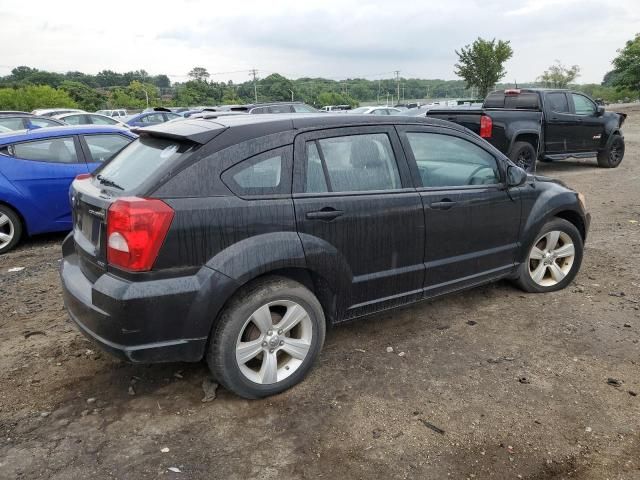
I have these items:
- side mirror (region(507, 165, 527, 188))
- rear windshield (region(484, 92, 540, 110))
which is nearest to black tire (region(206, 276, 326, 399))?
side mirror (region(507, 165, 527, 188))

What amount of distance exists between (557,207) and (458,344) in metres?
1.64

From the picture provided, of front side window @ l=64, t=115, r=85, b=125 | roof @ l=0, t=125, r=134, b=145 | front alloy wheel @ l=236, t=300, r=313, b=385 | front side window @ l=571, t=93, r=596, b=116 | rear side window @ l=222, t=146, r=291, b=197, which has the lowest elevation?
front alloy wheel @ l=236, t=300, r=313, b=385

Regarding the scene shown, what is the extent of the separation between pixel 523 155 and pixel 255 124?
8.59m

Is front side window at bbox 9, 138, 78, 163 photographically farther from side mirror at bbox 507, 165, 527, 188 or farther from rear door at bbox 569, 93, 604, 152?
rear door at bbox 569, 93, 604, 152

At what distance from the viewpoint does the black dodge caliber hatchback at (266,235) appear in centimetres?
271

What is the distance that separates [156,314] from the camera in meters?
2.68

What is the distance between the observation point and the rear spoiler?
9.63ft

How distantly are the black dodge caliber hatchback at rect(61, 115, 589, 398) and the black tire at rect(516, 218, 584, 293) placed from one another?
2.13 feet

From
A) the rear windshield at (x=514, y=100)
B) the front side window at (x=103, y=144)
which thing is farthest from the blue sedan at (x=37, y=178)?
the rear windshield at (x=514, y=100)

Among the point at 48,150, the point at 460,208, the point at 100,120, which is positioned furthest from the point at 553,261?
the point at 100,120

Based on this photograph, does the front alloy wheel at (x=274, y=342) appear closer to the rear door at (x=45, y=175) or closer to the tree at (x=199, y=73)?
the rear door at (x=45, y=175)

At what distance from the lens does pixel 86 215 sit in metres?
3.07

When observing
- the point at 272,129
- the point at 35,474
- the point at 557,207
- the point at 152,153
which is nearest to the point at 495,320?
the point at 557,207

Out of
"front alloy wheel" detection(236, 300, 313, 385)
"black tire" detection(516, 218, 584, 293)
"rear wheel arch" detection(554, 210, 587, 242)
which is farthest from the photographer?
"rear wheel arch" detection(554, 210, 587, 242)
